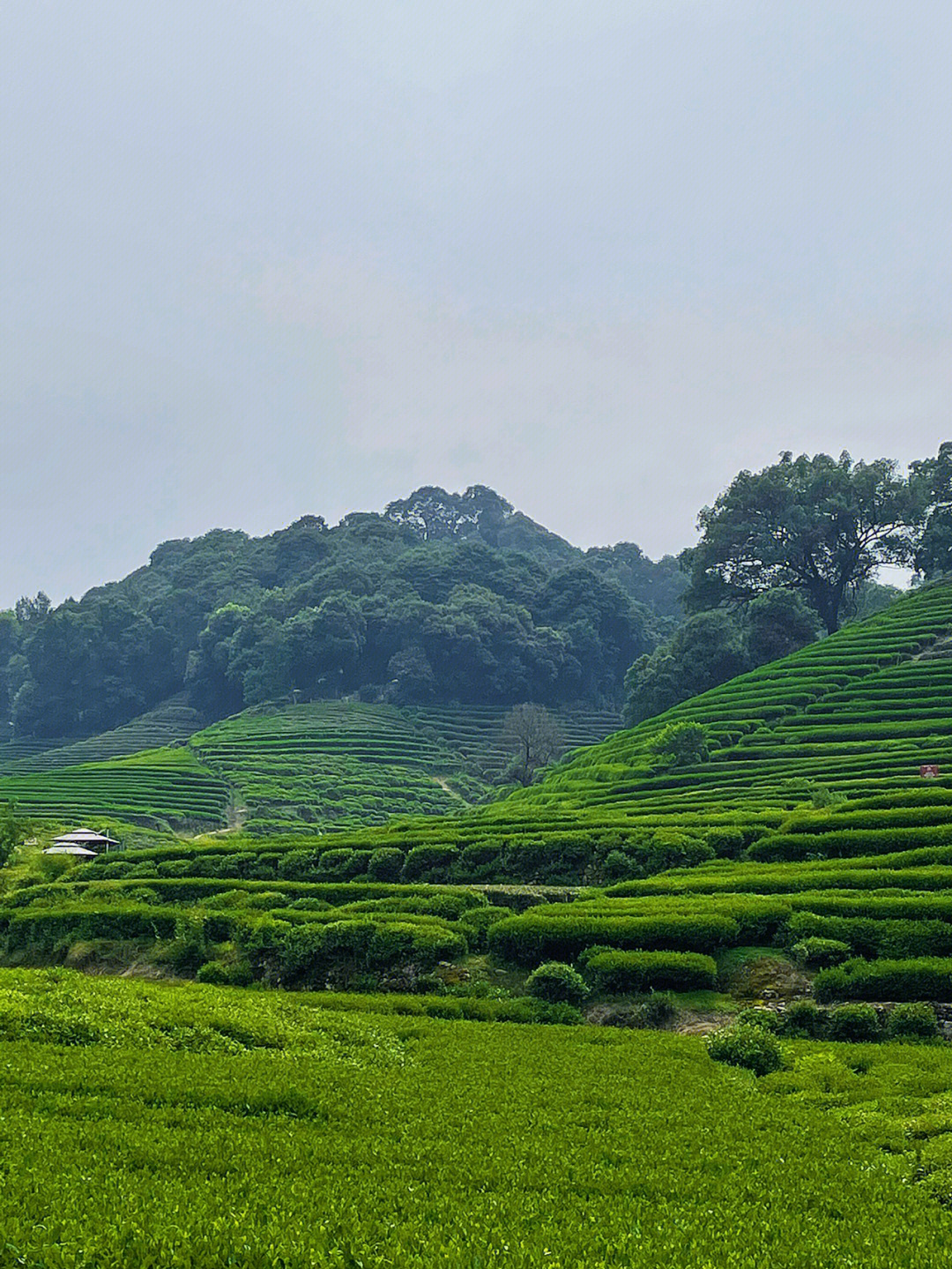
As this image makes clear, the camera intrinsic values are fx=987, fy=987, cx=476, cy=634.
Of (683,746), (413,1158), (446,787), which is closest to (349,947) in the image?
(413,1158)

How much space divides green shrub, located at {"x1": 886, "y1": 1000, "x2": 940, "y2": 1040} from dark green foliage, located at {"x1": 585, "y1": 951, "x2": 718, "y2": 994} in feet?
12.9

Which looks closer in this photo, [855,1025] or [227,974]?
[855,1025]

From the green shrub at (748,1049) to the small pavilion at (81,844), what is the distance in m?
29.6

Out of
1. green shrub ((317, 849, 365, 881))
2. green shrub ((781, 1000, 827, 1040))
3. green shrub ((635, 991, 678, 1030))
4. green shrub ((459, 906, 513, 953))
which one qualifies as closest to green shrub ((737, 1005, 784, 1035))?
green shrub ((781, 1000, 827, 1040))

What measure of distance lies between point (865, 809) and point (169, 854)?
80.2 feet

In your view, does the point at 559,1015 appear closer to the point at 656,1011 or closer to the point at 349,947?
the point at 656,1011

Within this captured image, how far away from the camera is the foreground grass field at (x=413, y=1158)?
780 cm

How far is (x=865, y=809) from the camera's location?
30062mm

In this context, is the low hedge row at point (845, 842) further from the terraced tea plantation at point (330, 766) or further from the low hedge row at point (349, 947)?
the terraced tea plantation at point (330, 766)

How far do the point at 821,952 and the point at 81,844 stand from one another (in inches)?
1247

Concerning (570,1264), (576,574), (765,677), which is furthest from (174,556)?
(570,1264)

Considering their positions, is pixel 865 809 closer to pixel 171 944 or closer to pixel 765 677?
pixel 171 944

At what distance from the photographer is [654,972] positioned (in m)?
20.8

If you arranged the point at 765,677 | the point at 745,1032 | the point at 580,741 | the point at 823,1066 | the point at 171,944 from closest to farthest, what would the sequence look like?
the point at 823,1066, the point at 745,1032, the point at 171,944, the point at 765,677, the point at 580,741
